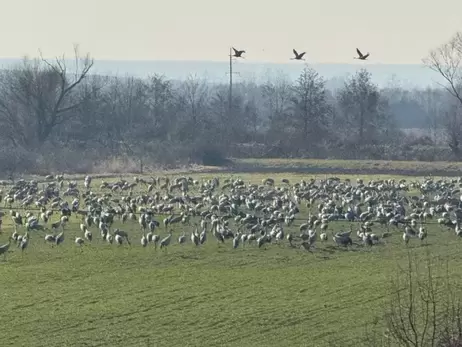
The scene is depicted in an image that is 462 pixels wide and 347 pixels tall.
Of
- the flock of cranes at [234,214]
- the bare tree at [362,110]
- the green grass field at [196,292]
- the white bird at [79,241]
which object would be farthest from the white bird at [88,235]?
the bare tree at [362,110]

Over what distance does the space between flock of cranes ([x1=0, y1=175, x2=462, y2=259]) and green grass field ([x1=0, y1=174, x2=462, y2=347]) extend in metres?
0.57

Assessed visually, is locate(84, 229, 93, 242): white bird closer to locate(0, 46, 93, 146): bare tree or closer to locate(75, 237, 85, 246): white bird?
locate(75, 237, 85, 246): white bird

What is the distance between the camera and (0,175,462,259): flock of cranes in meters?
42.9

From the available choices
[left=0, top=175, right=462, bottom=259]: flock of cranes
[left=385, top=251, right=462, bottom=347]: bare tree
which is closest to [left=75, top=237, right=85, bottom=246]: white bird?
[left=0, top=175, right=462, bottom=259]: flock of cranes

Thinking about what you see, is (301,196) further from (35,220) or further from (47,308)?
(47,308)

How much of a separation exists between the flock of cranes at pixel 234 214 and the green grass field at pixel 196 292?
1.86 feet

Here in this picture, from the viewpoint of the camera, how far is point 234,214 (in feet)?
165

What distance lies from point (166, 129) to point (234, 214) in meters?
57.4

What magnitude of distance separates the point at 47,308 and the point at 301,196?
28.2m

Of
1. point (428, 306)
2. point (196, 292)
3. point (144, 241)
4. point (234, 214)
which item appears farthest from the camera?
point (234, 214)

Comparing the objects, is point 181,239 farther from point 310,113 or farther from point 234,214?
point 310,113

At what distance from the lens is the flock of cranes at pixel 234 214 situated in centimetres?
4288

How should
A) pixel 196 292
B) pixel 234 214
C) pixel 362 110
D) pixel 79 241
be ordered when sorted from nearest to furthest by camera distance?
pixel 196 292 → pixel 79 241 → pixel 234 214 → pixel 362 110

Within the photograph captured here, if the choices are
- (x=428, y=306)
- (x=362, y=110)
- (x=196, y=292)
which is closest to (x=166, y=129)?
(x=362, y=110)
